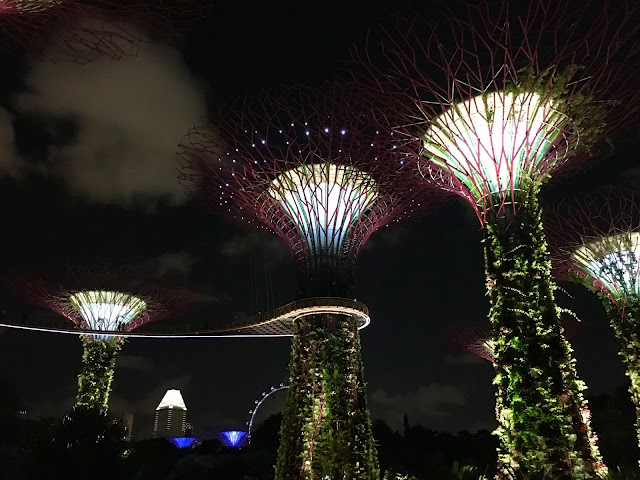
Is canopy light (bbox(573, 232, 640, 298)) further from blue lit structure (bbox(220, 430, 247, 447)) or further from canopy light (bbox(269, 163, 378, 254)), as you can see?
blue lit structure (bbox(220, 430, 247, 447))

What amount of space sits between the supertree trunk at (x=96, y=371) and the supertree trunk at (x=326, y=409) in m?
15.2

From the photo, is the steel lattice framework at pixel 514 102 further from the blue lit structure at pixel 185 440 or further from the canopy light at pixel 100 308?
the blue lit structure at pixel 185 440

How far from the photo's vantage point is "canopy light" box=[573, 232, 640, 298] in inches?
766

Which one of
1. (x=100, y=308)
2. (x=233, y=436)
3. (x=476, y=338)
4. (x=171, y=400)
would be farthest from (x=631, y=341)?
(x=171, y=400)

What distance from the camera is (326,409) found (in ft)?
51.2

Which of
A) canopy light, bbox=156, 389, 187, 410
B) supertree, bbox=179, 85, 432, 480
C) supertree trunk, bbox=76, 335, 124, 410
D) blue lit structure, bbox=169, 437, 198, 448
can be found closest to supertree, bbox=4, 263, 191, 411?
supertree trunk, bbox=76, 335, 124, 410

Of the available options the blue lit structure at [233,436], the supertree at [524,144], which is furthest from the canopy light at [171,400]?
the supertree at [524,144]

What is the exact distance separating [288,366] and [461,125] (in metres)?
8.38

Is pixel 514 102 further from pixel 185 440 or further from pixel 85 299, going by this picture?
pixel 185 440

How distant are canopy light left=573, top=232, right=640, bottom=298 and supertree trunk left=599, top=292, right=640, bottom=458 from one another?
2.05 feet

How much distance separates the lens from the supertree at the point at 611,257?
1927cm

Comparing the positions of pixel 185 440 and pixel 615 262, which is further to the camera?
pixel 185 440

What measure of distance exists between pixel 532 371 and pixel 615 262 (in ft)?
37.6

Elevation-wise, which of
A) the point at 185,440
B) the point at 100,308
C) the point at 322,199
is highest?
the point at 100,308
